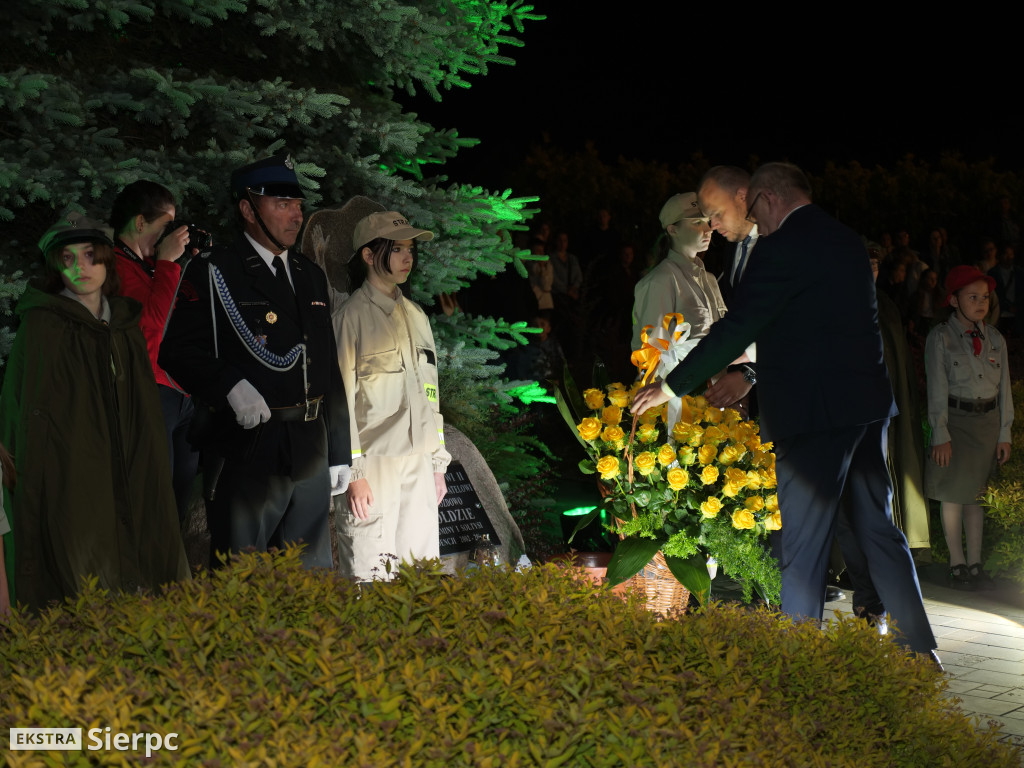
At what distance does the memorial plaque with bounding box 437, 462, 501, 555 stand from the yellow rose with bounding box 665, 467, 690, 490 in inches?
63.5

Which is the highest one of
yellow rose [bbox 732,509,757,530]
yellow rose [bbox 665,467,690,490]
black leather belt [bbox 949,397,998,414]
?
black leather belt [bbox 949,397,998,414]

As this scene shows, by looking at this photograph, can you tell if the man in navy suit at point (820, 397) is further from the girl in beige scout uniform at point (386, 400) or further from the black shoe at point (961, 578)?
the black shoe at point (961, 578)

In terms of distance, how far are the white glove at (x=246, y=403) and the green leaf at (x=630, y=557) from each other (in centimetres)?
188

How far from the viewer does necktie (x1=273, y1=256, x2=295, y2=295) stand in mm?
5070

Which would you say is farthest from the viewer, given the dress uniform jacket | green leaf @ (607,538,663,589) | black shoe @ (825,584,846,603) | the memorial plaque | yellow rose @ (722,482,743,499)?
black shoe @ (825,584,846,603)

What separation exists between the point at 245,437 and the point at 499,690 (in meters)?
2.54

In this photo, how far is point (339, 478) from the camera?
5281mm

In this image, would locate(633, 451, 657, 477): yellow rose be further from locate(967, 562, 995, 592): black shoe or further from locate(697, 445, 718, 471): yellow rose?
locate(967, 562, 995, 592): black shoe

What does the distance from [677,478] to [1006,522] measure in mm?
3620

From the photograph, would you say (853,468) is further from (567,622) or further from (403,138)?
(403,138)

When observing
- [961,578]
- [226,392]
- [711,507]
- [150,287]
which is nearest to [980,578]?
[961,578]

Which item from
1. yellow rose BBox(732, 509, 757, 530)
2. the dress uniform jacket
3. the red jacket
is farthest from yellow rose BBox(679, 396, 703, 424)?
the red jacket

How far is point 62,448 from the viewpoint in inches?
194

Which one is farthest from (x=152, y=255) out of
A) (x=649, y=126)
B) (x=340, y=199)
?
(x=649, y=126)
